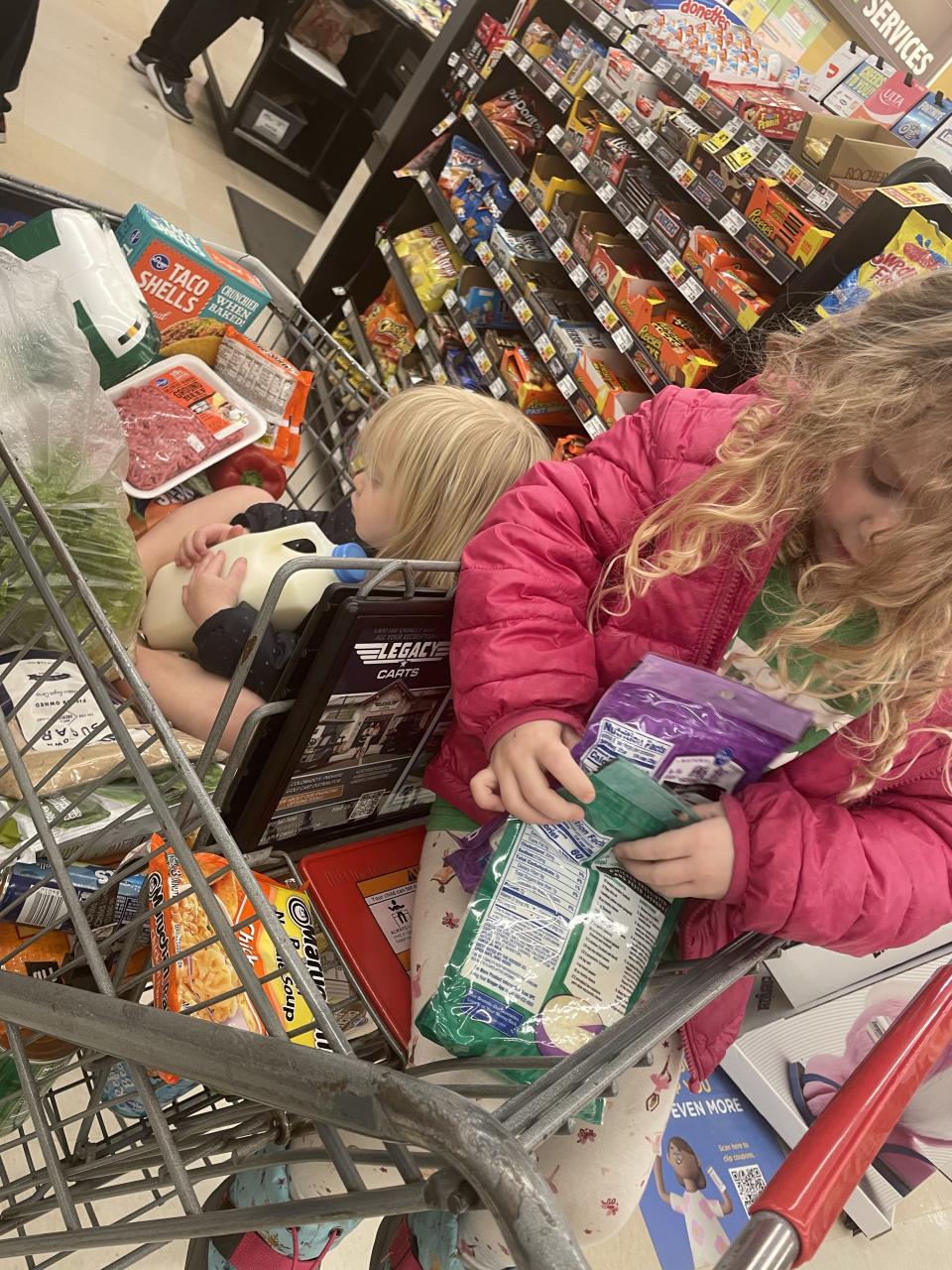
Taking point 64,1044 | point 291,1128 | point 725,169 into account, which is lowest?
point 64,1044

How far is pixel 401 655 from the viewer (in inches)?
46.2

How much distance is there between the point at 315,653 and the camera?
1.08 metres

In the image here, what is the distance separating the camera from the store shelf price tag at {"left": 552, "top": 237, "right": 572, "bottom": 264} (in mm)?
3160

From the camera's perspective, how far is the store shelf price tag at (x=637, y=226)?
2.87 meters

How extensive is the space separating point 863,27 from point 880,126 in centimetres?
175

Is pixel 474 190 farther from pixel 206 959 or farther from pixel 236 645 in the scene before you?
pixel 206 959

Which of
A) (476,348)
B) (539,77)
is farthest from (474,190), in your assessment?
(476,348)

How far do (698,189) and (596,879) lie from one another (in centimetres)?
229

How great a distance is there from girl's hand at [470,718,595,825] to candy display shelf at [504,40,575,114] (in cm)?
300

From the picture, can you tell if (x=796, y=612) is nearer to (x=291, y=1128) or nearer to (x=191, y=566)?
(x=291, y=1128)

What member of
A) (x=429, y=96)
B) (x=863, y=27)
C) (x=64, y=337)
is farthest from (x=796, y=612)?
(x=863, y=27)

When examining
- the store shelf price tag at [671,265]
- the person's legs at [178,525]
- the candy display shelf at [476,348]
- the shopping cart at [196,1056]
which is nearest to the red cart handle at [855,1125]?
the shopping cart at [196,1056]

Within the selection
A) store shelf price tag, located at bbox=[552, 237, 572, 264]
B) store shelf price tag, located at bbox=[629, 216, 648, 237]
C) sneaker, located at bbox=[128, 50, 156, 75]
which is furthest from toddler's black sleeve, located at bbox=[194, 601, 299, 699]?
sneaker, located at bbox=[128, 50, 156, 75]

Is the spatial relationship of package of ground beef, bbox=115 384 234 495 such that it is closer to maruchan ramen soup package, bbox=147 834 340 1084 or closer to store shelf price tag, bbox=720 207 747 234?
maruchan ramen soup package, bbox=147 834 340 1084
